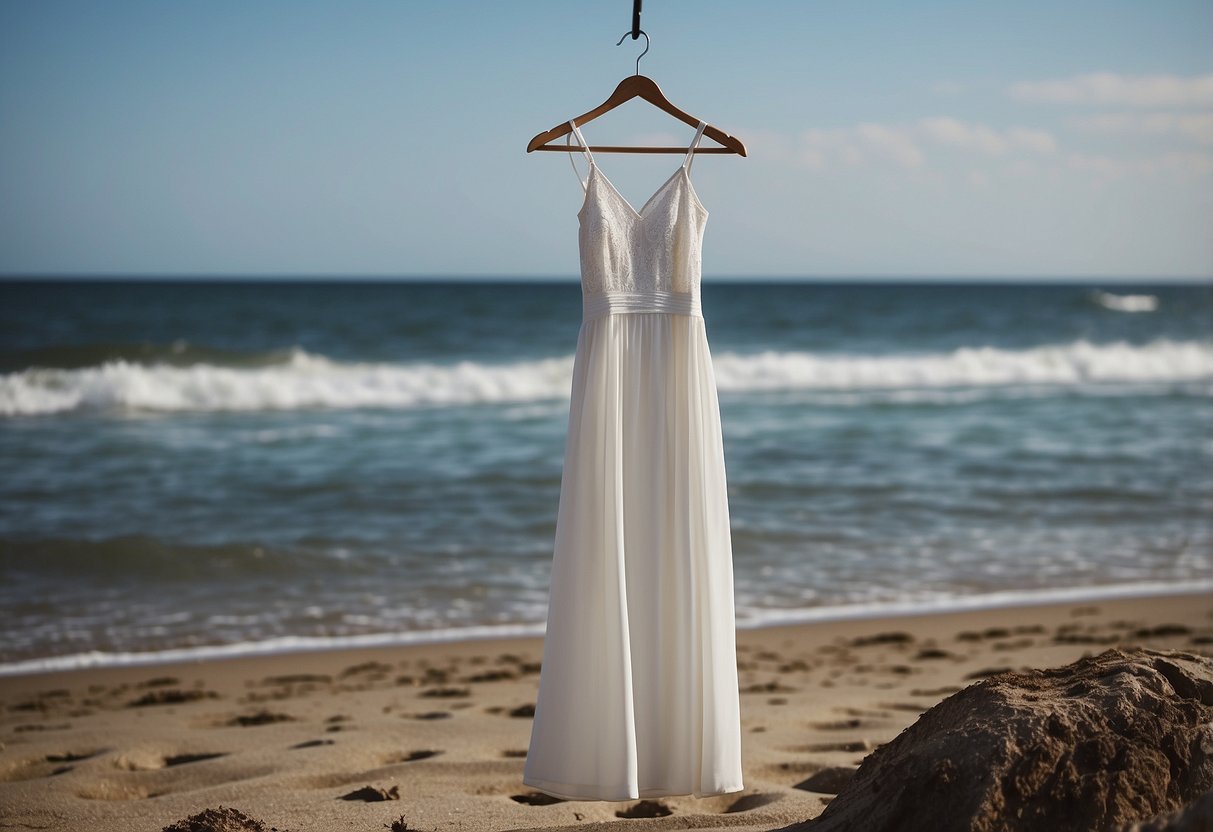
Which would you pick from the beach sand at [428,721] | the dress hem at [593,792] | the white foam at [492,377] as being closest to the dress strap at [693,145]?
the dress hem at [593,792]

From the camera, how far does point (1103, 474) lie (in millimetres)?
9703

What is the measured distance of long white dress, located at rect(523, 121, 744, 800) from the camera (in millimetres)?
2613

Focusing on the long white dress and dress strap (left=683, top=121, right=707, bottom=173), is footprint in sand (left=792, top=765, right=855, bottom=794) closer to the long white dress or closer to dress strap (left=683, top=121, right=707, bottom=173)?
the long white dress

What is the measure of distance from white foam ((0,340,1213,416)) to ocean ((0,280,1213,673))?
0.08 m

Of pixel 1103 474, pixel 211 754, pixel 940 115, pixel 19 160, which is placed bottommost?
pixel 211 754

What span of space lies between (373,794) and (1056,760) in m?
1.92

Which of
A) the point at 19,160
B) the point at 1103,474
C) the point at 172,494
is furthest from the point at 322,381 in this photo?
the point at 1103,474

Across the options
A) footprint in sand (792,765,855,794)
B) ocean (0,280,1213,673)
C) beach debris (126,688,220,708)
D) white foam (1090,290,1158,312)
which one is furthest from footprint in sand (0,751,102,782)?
white foam (1090,290,1158,312)

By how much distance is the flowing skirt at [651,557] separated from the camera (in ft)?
8.62

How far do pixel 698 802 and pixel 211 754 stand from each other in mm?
1752

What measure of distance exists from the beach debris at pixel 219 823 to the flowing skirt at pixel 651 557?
67cm

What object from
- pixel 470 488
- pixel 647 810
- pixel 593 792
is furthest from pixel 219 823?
pixel 470 488

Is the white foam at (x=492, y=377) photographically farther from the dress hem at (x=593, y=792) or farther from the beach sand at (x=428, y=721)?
the dress hem at (x=593, y=792)

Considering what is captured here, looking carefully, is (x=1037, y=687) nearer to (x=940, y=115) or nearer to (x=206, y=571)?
(x=206, y=571)
